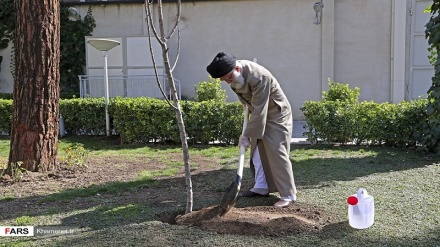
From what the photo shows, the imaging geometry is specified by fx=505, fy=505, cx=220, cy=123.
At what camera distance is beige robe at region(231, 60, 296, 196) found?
4.66 metres

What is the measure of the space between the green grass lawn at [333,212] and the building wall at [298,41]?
5.62 m

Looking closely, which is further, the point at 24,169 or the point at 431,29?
the point at 431,29

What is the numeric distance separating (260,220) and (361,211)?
0.86m

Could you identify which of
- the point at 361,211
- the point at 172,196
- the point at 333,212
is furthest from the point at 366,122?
the point at 361,211

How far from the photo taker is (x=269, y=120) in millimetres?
4910

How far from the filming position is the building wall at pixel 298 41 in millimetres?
13094

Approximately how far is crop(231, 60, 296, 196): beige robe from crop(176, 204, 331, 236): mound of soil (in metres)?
0.32

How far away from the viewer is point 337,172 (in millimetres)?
6738

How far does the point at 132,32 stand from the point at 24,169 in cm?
821

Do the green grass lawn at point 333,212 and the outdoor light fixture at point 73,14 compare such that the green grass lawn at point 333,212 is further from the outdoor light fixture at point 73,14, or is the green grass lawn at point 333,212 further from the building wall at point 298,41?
the outdoor light fixture at point 73,14

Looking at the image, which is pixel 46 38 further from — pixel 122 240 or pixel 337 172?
pixel 337 172

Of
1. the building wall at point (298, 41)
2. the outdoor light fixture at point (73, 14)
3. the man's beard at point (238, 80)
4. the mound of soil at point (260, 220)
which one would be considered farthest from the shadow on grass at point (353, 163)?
the outdoor light fixture at point (73, 14)

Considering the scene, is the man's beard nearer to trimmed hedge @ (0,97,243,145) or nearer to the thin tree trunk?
the thin tree trunk

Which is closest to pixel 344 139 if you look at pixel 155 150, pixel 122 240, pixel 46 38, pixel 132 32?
pixel 155 150
